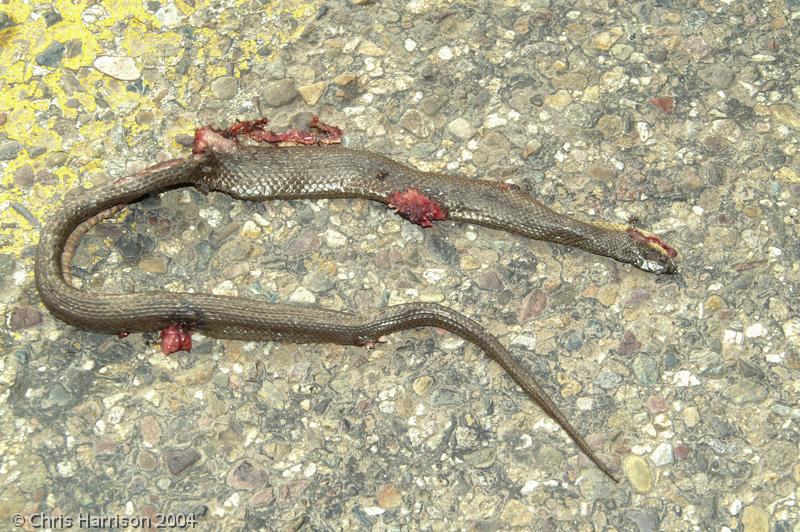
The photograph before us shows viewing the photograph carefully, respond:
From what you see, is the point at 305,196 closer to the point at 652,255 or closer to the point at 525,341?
the point at 525,341

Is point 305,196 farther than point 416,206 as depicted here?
Yes

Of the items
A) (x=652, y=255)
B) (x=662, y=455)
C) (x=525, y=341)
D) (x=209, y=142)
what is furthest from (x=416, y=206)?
(x=662, y=455)

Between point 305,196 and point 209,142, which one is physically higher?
point 209,142

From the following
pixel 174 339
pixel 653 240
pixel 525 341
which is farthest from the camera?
pixel 653 240

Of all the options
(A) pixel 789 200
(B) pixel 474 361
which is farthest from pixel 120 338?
(A) pixel 789 200

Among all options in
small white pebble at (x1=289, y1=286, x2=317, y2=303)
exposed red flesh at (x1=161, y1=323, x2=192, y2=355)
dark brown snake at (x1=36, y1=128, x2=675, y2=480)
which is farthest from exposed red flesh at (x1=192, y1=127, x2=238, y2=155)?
exposed red flesh at (x1=161, y1=323, x2=192, y2=355)

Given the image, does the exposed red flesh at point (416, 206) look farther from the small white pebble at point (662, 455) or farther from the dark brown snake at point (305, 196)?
the small white pebble at point (662, 455)
